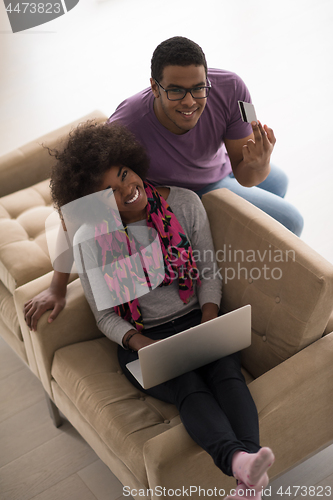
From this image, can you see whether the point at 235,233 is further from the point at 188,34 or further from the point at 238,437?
the point at 188,34

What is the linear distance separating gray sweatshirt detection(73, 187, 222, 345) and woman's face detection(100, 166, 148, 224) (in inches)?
3.6

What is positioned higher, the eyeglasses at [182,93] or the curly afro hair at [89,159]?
the eyeglasses at [182,93]

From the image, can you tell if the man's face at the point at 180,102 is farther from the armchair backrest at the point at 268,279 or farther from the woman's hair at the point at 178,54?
the armchair backrest at the point at 268,279

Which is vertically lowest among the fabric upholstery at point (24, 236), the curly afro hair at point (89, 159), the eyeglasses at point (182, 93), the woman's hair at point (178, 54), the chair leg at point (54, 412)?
the chair leg at point (54, 412)

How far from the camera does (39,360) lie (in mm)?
1727

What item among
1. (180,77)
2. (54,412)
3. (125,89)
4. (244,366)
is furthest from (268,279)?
(125,89)

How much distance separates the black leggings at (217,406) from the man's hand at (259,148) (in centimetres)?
66

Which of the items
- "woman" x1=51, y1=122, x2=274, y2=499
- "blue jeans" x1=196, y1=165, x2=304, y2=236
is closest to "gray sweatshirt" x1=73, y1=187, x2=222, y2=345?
"woman" x1=51, y1=122, x2=274, y2=499

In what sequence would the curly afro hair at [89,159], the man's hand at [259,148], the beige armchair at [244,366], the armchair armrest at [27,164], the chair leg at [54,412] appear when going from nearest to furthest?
the beige armchair at [244,366] → the curly afro hair at [89,159] → the man's hand at [259,148] → the chair leg at [54,412] → the armchair armrest at [27,164]

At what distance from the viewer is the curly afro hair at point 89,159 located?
150 cm

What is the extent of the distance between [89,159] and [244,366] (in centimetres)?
81

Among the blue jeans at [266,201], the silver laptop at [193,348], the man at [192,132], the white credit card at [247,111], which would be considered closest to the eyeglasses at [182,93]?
the man at [192,132]

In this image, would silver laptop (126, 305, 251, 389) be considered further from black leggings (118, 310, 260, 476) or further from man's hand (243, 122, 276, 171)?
man's hand (243, 122, 276, 171)

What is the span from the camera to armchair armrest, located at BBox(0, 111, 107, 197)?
2.27 meters
